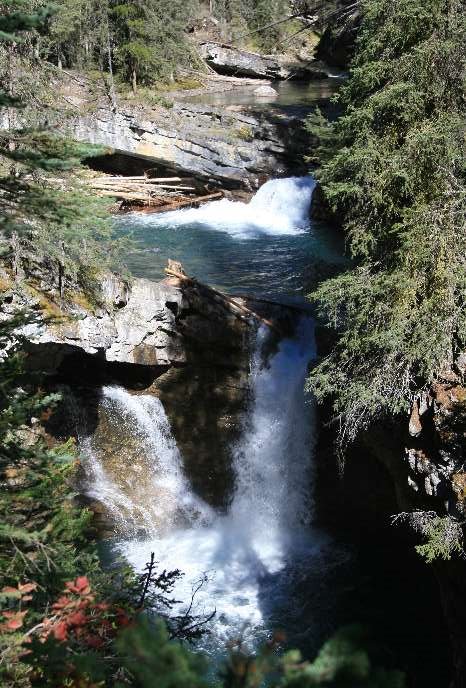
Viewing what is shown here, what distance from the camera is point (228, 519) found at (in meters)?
12.6

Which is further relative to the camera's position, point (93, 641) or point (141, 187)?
point (141, 187)

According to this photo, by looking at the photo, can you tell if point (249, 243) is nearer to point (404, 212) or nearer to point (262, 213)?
point (262, 213)

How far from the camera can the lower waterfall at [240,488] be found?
1177cm

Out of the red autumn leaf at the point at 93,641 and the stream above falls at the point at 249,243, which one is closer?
the red autumn leaf at the point at 93,641

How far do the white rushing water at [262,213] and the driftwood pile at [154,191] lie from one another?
0.66 metres

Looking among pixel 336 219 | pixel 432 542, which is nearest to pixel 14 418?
pixel 432 542

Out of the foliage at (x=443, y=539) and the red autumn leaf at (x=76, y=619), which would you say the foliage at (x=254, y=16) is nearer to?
the foliage at (x=443, y=539)

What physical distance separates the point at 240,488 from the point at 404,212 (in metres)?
7.43

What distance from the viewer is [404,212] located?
8234 mm

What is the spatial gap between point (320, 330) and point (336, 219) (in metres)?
9.19

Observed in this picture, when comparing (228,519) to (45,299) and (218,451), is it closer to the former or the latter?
(218,451)

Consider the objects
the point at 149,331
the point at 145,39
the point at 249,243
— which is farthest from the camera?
the point at 145,39

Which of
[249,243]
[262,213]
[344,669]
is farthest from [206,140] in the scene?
[344,669]

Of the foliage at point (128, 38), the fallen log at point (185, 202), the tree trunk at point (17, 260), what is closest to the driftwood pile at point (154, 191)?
the fallen log at point (185, 202)
